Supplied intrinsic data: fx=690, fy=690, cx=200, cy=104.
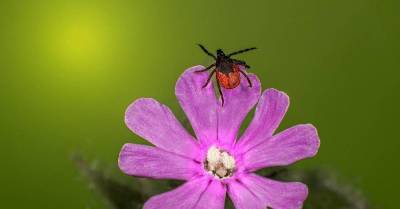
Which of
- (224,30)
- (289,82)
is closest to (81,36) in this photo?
(224,30)

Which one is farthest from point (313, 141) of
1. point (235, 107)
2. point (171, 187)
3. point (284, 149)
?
point (171, 187)

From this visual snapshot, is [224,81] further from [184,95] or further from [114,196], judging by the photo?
[114,196]

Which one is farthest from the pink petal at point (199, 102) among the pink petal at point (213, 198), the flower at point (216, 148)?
the pink petal at point (213, 198)

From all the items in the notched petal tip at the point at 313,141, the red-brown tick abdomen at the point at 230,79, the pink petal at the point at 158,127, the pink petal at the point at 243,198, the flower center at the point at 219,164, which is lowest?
the pink petal at the point at 243,198

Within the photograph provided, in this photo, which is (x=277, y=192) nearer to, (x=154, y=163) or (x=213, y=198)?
(x=213, y=198)

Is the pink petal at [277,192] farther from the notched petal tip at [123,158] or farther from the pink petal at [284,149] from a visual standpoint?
the notched petal tip at [123,158]

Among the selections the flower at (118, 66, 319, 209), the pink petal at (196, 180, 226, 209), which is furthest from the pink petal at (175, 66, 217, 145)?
the pink petal at (196, 180, 226, 209)
